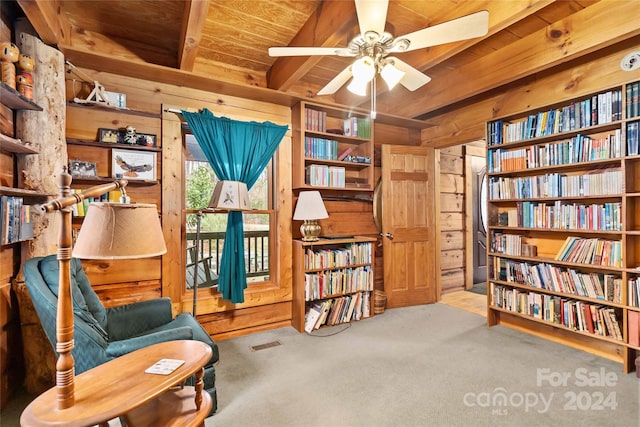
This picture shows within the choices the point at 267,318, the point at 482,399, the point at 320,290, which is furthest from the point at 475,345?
the point at 267,318

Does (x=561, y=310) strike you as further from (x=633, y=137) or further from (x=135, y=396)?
(x=135, y=396)

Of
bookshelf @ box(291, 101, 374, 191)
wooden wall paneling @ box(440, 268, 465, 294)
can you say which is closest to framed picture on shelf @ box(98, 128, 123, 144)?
bookshelf @ box(291, 101, 374, 191)

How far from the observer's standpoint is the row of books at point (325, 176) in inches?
132

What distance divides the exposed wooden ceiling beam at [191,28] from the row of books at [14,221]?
153 cm

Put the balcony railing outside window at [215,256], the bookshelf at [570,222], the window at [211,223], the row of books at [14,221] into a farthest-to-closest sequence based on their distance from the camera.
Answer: the balcony railing outside window at [215,256], the window at [211,223], the bookshelf at [570,222], the row of books at [14,221]

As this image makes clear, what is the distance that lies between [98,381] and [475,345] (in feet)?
9.42

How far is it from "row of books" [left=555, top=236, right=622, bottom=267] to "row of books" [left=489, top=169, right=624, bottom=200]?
0.40 metres

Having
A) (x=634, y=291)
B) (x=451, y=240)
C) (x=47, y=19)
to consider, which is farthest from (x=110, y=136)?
(x=451, y=240)

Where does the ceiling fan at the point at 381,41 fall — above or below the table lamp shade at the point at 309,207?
above

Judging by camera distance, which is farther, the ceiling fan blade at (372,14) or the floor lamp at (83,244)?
the ceiling fan blade at (372,14)

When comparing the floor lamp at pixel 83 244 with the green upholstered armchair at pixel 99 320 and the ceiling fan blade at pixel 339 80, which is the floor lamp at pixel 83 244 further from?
the ceiling fan blade at pixel 339 80

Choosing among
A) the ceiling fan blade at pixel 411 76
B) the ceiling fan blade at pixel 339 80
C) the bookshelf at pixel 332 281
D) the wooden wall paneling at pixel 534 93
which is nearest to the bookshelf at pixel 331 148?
the bookshelf at pixel 332 281

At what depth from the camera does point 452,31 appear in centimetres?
171

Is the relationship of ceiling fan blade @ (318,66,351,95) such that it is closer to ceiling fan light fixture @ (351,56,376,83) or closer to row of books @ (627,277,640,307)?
ceiling fan light fixture @ (351,56,376,83)
